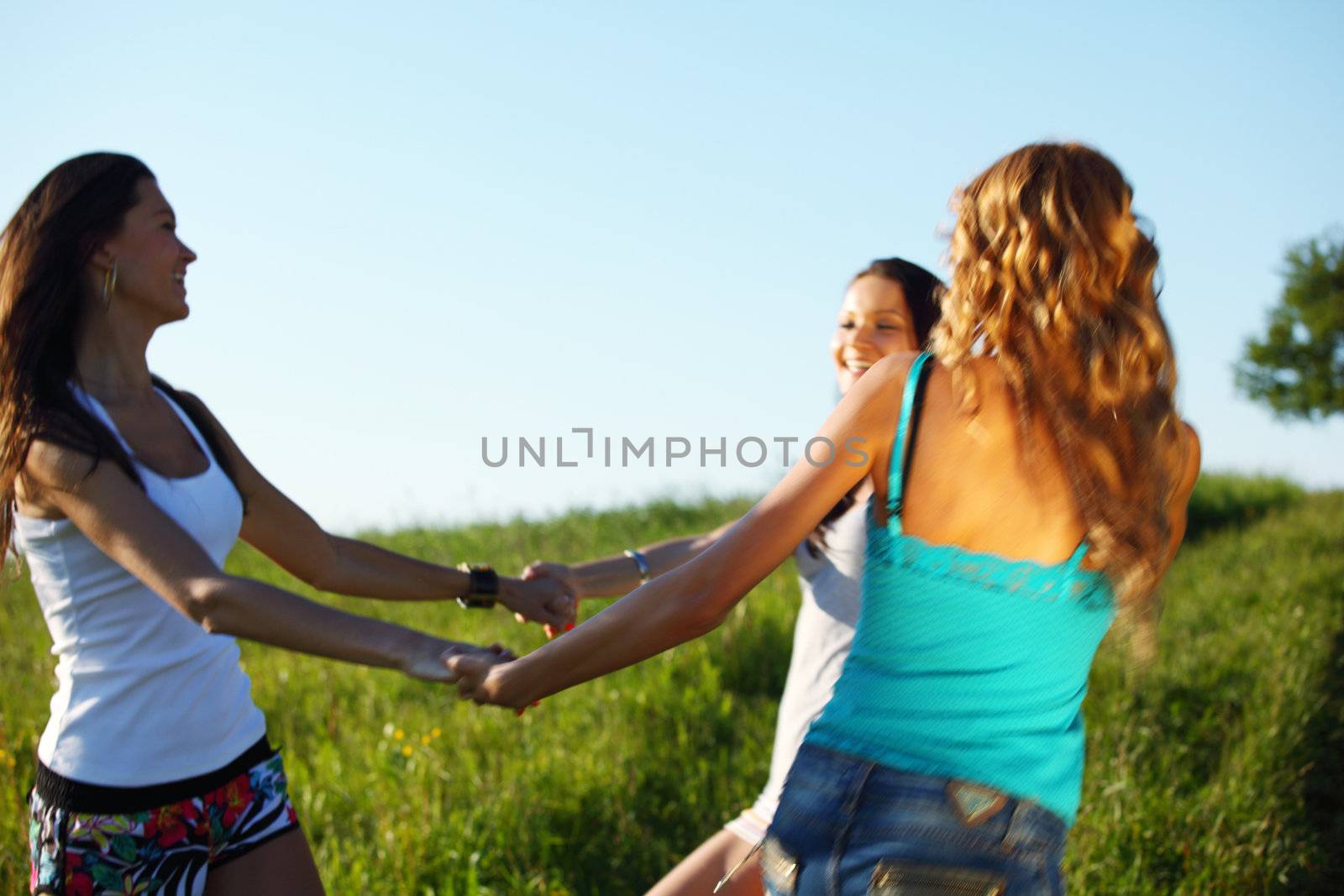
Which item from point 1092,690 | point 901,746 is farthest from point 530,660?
point 1092,690

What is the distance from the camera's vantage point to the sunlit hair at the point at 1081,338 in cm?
180

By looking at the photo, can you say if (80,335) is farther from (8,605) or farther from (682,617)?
(8,605)

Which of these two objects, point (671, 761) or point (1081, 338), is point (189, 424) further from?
point (671, 761)

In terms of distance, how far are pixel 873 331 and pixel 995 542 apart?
5.29ft

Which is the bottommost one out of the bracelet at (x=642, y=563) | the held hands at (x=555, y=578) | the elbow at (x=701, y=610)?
the held hands at (x=555, y=578)

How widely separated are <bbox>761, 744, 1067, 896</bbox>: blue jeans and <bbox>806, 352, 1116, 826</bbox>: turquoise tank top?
30 millimetres

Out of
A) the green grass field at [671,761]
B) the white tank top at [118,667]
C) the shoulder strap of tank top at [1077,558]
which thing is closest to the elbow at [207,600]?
the white tank top at [118,667]

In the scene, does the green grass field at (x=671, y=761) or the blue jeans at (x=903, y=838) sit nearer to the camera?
the blue jeans at (x=903, y=838)

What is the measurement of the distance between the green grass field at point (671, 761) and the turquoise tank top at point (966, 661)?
2.72 metres

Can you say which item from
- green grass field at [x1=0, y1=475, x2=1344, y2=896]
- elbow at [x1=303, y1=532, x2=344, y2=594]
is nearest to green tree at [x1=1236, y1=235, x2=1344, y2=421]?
green grass field at [x1=0, y1=475, x2=1344, y2=896]

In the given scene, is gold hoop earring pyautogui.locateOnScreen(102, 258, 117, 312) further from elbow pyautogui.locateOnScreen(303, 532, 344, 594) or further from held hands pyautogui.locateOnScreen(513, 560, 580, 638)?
held hands pyautogui.locateOnScreen(513, 560, 580, 638)

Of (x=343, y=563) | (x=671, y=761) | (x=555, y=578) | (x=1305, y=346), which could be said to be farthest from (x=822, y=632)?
(x=1305, y=346)

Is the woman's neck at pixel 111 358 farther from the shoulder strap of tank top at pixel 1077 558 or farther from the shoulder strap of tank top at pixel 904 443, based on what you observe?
the shoulder strap of tank top at pixel 1077 558

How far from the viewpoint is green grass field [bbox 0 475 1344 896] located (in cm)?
433
